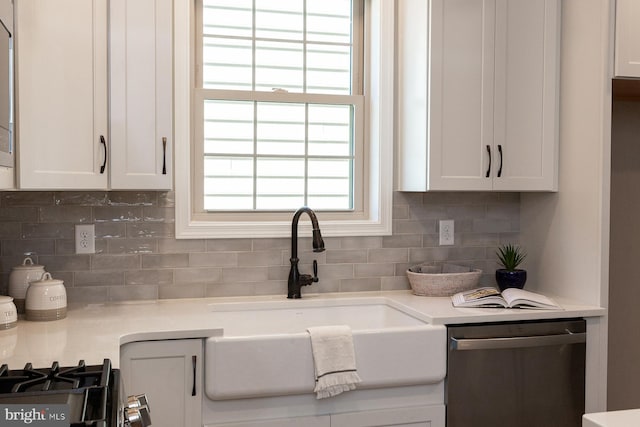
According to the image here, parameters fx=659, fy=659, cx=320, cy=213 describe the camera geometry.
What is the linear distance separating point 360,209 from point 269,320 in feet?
2.43

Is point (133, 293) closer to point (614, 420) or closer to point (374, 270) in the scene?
point (374, 270)

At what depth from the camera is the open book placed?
267cm

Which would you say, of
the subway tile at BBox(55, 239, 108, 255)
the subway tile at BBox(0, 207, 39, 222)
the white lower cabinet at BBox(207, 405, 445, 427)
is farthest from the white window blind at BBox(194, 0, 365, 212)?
the white lower cabinet at BBox(207, 405, 445, 427)

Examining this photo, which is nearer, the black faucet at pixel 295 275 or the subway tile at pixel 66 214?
the subway tile at pixel 66 214

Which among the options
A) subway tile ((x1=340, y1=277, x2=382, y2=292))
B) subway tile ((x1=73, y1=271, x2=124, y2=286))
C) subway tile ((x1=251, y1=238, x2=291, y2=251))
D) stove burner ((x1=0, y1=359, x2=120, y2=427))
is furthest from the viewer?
subway tile ((x1=340, y1=277, x2=382, y2=292))

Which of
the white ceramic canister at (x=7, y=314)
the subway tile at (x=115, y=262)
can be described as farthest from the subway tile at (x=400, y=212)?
the white ceramic canister at (x=7, y=314)

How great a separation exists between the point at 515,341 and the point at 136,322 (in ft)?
4.72

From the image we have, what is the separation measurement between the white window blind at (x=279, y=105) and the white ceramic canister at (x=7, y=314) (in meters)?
0.97

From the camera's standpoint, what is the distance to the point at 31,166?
7.47ft

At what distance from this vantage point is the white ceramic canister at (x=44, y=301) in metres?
2.39

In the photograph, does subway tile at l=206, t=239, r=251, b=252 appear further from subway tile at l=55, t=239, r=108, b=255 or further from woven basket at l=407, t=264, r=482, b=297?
woven basket at l=407, t=264, r=482, b=297

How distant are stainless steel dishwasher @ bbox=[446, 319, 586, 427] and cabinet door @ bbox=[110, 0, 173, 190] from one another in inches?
52.0

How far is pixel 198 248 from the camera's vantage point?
290 cm

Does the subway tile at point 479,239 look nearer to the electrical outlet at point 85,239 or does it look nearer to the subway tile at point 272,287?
the subway tile at point 272,287
